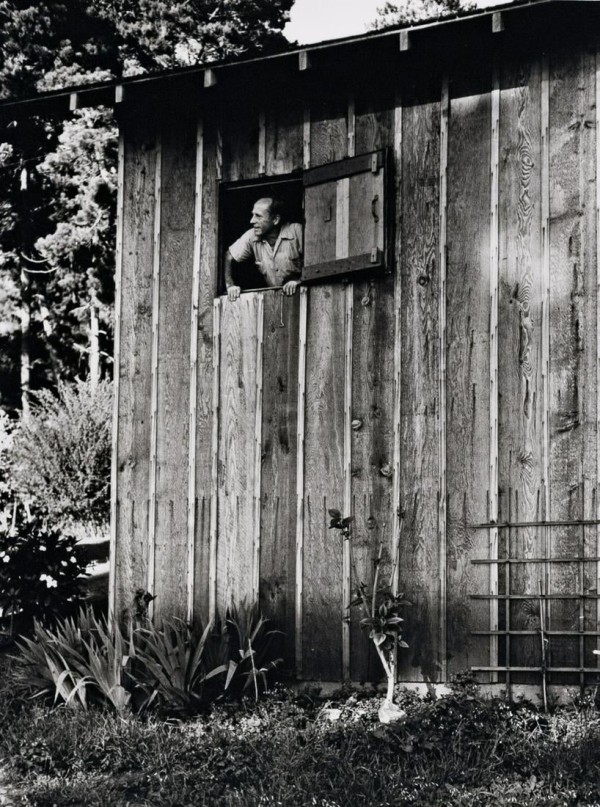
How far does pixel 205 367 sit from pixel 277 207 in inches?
51.1

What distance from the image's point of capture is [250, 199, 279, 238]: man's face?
749cm

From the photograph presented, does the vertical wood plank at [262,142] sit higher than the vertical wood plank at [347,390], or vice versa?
the vertical wood plank at [262,142]

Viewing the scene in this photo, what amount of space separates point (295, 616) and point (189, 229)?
2.99m

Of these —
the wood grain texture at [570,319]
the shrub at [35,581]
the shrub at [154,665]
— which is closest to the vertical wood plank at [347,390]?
the shrub at [154,665]

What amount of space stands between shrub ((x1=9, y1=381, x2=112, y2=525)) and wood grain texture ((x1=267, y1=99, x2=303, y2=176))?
403 inches

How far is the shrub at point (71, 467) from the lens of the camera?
55.3 ft

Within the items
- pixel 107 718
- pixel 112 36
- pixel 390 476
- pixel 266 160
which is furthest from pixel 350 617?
pixel 112 36

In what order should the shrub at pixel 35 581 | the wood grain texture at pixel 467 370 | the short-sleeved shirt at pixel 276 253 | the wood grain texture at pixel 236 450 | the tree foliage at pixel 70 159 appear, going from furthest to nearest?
the tree foliage at pixel 70 159 < the shrub at pixel 35 581 < the short-sleeved shirt at pixel 276 253 < the wood grain texture at pixel 236 450 < the wood grain texture at pixel 467 370

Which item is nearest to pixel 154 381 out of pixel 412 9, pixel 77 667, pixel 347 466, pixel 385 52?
pixel 347 466

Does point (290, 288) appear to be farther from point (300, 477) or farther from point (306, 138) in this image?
point (300, 477)

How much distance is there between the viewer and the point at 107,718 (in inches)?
248

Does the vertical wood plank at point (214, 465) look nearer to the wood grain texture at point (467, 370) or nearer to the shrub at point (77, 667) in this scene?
the shrub at point (77, 667)

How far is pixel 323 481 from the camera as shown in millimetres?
7102

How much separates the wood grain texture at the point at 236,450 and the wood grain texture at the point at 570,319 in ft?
7.01
